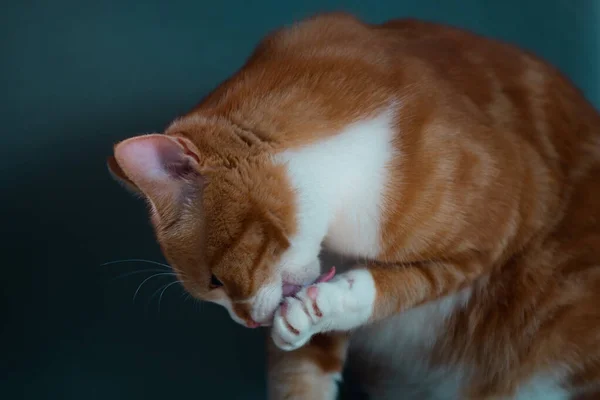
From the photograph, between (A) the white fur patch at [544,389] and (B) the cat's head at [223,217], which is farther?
(A) the white fur patch at [544,389]

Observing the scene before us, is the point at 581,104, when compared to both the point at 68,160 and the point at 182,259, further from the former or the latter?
the point at 68,160

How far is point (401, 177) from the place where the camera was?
1.06 metres

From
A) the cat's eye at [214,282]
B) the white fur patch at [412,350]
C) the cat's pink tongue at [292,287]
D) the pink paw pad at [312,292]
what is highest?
the cat's eye at [214,282]

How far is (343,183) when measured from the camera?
105 centimetres

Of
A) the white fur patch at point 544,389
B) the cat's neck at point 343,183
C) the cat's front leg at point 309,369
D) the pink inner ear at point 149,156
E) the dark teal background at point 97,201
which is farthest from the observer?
the dark teal background at point 97,201

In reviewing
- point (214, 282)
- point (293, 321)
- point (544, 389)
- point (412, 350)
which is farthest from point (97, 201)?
point (544, 389)

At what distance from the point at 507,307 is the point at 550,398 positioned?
0.17 m

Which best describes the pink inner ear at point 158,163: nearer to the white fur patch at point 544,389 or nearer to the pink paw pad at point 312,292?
the pink paw pad at point 312,292

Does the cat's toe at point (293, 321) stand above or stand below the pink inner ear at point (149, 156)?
below

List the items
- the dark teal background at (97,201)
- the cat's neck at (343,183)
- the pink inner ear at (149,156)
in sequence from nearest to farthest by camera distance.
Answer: the pink inner ear at (149,156), the cat's neck at (343,183), the dark teal background at (97,201)

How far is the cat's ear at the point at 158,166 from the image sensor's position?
35.5 inches

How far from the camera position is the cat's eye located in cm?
106

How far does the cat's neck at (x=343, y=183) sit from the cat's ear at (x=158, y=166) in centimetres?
15

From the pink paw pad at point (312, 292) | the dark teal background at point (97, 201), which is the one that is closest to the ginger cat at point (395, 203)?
the pink paw pad at point (312, 292)
